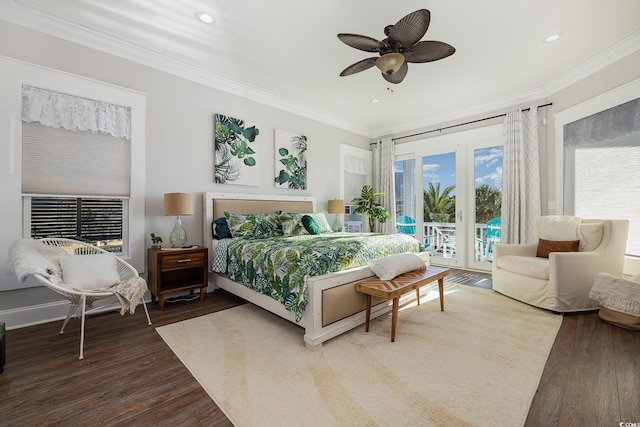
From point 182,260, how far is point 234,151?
1.80 m

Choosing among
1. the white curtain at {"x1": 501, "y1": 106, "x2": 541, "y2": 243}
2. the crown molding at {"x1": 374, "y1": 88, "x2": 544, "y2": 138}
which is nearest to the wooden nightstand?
the white curtain at {"x1": 501, "y1": 106, "x2": 541, "y2": 243}

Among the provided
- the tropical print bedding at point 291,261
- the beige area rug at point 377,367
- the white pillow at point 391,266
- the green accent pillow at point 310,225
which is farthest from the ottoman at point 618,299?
the green accent pillow at point 310,225

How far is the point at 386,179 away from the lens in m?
6.26

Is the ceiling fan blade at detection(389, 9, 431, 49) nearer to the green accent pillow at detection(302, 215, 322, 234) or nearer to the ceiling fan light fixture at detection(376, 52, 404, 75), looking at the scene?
the ceiling fan light fixture at detection(376, 52, 404, 75)

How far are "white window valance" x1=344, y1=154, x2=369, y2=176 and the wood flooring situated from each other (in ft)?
14.3

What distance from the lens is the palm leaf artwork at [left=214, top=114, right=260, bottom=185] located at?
4.05 metres

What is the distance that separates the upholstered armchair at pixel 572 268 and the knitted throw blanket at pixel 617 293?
0.16 m

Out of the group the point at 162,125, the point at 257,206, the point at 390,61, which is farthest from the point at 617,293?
the point at 162,125

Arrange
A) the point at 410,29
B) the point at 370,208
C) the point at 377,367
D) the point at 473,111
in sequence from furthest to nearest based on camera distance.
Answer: the point at 370,208, the point at 473,111, the point at 410,29, the point at 377,367

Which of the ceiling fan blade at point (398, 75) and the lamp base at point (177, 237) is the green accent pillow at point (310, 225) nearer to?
the lamp base at point (177, 237)

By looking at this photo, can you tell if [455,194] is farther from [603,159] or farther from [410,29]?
[410,29]

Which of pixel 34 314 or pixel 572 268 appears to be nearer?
pixel 34 314

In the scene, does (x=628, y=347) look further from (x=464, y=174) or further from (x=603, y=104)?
(x=464, y=174)

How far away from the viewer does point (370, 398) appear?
5.51ft
